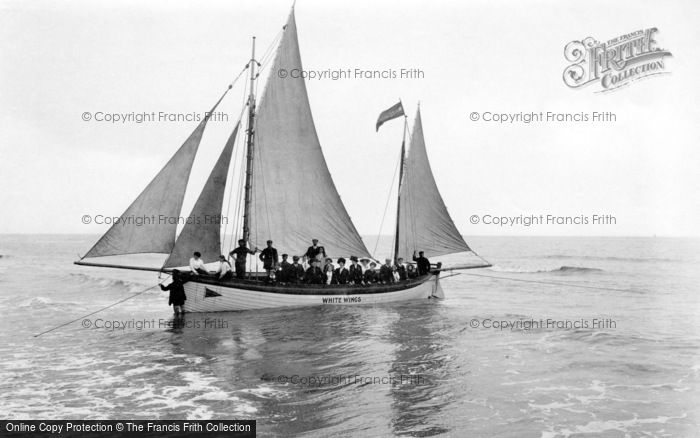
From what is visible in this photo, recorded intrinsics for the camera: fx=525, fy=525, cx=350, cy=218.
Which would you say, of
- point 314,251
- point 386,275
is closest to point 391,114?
point 386,275

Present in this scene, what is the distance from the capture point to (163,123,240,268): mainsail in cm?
1902

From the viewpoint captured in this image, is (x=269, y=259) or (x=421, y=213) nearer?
(x=269, y=259)

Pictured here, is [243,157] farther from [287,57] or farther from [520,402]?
[520,402]

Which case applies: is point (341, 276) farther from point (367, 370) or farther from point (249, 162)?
point (367, 370)

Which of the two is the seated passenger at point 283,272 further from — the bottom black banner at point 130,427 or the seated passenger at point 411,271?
the bottom black banner at point 130,427

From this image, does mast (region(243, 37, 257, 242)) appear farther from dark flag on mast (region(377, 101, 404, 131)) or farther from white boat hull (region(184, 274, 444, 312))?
dark flag on mast (region(377, 101, 404, 131))

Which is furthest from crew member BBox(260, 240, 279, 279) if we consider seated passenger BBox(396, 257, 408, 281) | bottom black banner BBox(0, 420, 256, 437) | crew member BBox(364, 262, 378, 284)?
bottom black banner BBox(0, 420, 256, 437)

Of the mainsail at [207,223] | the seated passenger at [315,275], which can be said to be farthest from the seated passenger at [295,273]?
the mainsail at [207,223]

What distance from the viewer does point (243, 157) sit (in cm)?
2220

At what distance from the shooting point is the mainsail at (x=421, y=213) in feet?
88.7

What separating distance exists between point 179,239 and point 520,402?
13201mm

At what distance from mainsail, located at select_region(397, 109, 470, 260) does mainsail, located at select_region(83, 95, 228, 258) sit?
1172 centimetres

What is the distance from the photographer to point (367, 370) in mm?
12062

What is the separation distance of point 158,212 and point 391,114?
1315 centimetres
